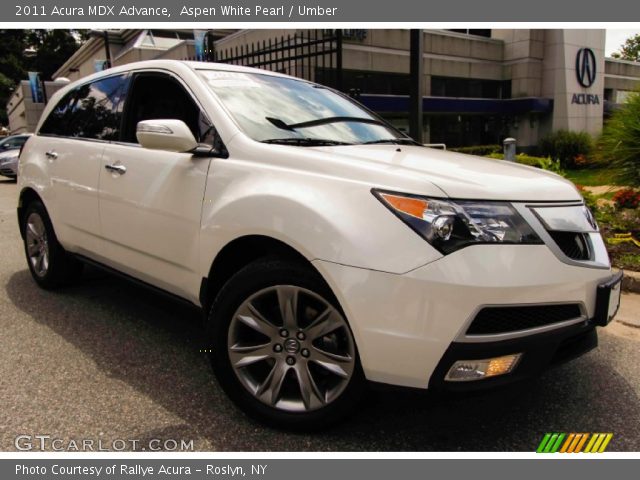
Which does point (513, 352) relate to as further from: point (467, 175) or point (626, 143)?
point (626, 143)

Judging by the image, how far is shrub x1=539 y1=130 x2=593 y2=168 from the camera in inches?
920

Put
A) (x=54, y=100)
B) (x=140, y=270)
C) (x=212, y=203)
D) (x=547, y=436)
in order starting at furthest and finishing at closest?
(x=54, y=100) < (x=140, y=270) < (x=212, y=203) < (x=547, y=436)

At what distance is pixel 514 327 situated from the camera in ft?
6.93

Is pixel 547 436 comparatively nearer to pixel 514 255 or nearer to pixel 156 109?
pixel 514 255

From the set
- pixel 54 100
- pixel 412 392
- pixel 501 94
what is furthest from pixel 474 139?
pixel 412 392

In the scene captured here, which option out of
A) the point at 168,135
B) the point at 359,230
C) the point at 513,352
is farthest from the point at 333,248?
the point at 168,135

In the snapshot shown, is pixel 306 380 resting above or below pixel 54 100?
below

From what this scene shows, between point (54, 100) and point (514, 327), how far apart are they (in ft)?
14.1

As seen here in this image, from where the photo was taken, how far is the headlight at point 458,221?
2.07 m

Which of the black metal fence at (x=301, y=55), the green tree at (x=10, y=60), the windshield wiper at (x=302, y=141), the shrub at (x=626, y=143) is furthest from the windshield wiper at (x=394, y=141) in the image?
the green tree at (x=10, y=60)

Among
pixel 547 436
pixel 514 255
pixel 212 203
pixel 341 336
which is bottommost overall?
pixel 547 436

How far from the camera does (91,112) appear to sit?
403 cm

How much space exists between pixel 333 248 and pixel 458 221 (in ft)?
1.65

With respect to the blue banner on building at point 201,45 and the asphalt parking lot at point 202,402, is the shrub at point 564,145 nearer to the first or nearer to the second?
the blue banner on building at point 201,45
